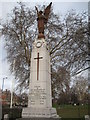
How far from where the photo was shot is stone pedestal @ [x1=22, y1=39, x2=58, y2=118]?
10234mm

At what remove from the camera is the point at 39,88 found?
10695 millimetres

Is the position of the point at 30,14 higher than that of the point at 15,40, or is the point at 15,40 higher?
the point at 30,14

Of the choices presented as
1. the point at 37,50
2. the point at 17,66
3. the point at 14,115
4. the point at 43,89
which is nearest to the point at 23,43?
the point at 17,66

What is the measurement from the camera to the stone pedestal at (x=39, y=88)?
1023 cm

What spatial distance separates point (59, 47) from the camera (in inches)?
844

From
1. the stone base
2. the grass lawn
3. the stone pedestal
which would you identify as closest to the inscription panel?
the stone pedestal

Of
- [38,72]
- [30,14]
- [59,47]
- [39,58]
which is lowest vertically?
[38,72]

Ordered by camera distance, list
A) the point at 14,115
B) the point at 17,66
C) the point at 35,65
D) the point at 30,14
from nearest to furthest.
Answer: the point at 35,65 → the point at 14,115 → the point at 17,66 → the point at 30,14

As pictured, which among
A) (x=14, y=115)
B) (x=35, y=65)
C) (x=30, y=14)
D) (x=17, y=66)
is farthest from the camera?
(x=30, y=14)

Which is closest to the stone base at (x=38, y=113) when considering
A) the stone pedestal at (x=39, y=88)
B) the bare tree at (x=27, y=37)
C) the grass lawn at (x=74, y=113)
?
the stone pedestal at (x=39, y=88)

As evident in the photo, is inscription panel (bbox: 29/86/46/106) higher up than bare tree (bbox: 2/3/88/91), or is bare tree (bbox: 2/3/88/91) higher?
bare tree (bbox: 2/3/88/91)

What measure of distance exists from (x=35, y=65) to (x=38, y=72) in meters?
0.48

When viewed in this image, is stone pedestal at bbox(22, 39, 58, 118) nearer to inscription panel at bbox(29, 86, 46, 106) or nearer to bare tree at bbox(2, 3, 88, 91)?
inscription panel at bbox(29, 86, 46, 106)

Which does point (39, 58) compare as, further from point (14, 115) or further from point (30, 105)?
point (14, 115)
